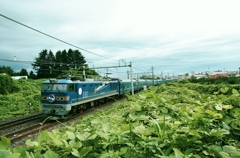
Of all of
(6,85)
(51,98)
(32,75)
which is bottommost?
(51,98)

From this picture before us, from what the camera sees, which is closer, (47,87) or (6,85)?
(47,87)

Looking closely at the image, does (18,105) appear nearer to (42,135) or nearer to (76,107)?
(76,107)

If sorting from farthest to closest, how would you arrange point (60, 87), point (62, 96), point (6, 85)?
point (6, 85), point (60, 87), point (62, 96)

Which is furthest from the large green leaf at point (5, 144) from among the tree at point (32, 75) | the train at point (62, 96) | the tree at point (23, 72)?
the tree at point (23, 72)

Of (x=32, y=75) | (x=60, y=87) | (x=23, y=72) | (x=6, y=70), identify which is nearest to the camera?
(x=60, y=87)

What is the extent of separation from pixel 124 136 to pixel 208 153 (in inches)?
22.8

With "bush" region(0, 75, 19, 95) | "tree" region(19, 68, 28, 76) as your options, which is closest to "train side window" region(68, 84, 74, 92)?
"bush" region(0, 75, 19, 95)

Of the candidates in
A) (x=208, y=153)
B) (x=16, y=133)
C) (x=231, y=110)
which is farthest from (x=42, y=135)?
(x=16, y=133)

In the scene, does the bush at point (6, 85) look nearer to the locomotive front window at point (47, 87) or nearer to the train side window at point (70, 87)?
the locomotive front window at point (47, 87)

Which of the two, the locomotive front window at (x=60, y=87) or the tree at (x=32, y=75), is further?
the tree at (x=32, y=75)

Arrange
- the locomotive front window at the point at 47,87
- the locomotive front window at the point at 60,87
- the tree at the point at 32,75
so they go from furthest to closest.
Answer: the tree at the point at 32,75
the locomotive front window at the point at 47,87
the locomotive front window at the point at 60,87

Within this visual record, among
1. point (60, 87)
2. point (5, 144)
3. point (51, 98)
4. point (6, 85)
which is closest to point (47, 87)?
point (51, 98)

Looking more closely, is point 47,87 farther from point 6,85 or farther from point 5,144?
point 6,85

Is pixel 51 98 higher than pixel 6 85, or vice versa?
pixel 6 85
